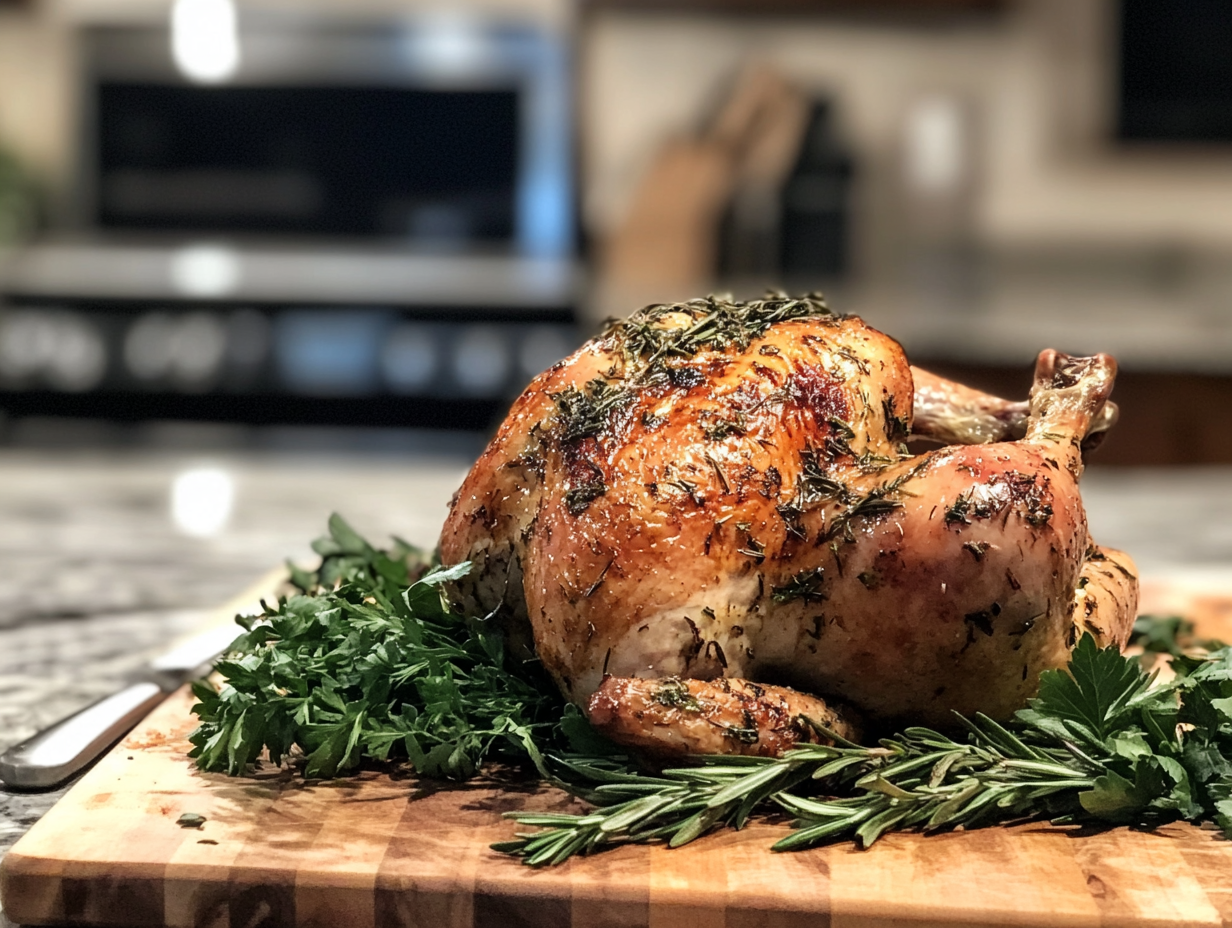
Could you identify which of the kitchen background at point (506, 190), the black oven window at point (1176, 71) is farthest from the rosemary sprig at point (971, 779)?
the black oven window at point (1176, 71)

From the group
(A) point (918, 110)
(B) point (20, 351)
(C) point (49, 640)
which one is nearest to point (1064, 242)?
(A) point (918, 110)

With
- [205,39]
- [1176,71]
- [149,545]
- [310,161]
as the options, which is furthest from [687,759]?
[1176,71]

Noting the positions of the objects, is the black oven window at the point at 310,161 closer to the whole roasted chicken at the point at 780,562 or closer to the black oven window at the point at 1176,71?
the black oven window at the point at 1176,71

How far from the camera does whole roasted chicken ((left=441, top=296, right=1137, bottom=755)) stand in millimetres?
1457

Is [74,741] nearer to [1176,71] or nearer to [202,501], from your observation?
[202,501]

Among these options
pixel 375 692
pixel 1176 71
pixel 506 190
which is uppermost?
pixel 1176 71

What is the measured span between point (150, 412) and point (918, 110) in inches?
155

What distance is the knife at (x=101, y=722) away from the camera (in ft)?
4.92

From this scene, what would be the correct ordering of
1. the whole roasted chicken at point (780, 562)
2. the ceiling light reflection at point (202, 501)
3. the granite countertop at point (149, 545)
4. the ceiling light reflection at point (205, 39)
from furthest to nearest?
the ceiling light reflection at point (205, 39) < the ceiling light reflection at point (202, 501) < the granite countertop at point (149, 545) < the whole roasted chicken at point (780, 562)

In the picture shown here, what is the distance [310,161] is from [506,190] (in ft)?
3.17

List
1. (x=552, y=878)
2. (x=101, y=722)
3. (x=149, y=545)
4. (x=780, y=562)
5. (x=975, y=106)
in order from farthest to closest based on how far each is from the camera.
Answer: (x=975, y=106)
(x=149, y=545)
(x=101, y=722)
(x=780, y=562)
(x=552, y=878)

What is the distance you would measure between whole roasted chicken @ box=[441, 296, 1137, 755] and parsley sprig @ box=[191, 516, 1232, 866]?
0.16 feet

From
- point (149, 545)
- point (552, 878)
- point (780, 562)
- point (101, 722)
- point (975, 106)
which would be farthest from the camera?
point (975, 106)

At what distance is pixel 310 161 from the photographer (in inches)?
267
